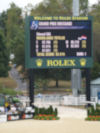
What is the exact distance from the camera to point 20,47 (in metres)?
68.4

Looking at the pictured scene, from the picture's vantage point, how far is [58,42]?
30.7 m

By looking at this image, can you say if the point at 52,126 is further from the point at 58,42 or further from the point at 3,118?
the point at 58,42

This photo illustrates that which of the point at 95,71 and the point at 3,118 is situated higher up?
the point at 95,71

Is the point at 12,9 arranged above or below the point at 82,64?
above

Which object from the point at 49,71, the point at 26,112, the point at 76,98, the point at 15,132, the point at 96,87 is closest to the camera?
the point at 15,132

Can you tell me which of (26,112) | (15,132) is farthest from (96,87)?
(15,132)

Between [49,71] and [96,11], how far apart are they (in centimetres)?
2768

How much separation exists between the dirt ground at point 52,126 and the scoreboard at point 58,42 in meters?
5.16

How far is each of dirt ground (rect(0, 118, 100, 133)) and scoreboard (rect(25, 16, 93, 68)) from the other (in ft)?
16.9

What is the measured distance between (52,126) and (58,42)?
8.20m

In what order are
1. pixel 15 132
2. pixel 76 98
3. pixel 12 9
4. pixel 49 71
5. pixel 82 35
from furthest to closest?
pixel 12 9
pixel 49 71
pixel 76 98
pixel 82 35
pixel 15 132

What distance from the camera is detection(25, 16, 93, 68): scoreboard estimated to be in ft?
100

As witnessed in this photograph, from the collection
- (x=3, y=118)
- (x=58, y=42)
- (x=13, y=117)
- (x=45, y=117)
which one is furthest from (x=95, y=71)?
(x=3, y=118)

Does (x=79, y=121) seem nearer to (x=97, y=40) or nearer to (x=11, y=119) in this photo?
(x=11, y=119)
